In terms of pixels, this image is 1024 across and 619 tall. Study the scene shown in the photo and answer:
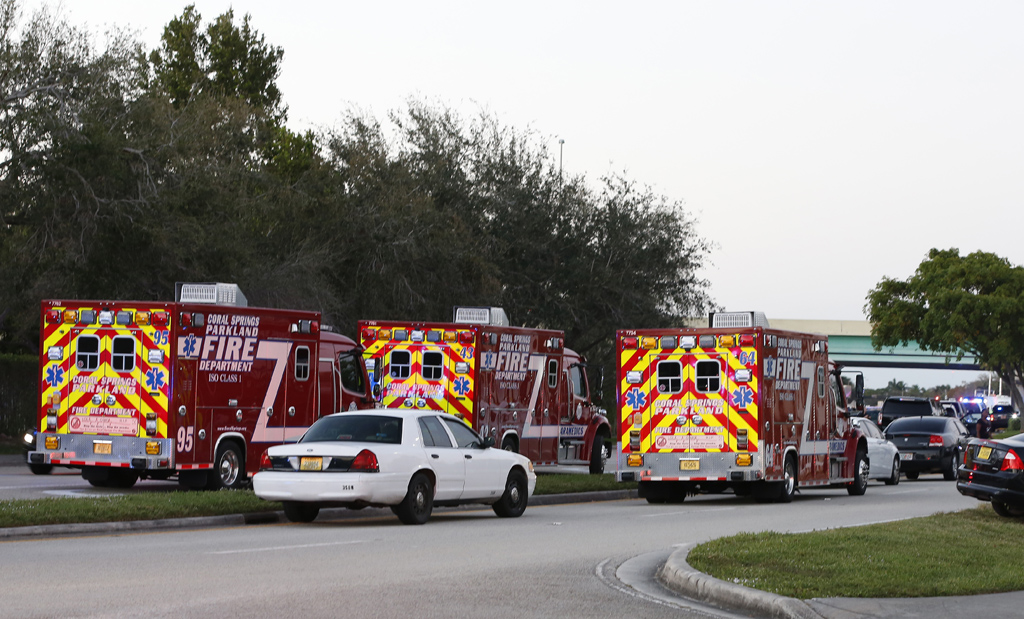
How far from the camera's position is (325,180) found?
41812mm

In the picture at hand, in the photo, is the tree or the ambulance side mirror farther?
the tree

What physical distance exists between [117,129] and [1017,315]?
40175mm

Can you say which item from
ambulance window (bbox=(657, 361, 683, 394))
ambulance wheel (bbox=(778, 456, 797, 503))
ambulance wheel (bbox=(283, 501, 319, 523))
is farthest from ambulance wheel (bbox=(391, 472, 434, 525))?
ambulance wheel (bbox=(778, 456, 797, 503))

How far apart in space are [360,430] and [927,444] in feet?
64.1

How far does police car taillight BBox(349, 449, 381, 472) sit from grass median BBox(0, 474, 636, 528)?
1.91 m

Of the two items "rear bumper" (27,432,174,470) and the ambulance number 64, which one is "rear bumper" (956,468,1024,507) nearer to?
the ambulance number 64

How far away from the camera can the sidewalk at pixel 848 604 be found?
9398 mm

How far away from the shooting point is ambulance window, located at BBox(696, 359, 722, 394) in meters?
22.0

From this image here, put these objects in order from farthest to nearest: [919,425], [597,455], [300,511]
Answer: [919,425] → [597,455] → [300,511]

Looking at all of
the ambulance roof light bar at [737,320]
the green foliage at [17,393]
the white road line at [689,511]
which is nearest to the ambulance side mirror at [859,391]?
the ambulance roof light bar at [737,320]

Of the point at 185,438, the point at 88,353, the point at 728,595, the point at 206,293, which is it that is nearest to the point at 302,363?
the point at 206,293

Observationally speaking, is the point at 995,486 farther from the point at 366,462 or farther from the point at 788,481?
the point at 366,462

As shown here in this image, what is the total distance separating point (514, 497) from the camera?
61.3ft

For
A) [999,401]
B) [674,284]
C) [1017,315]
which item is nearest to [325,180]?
[674,284]
